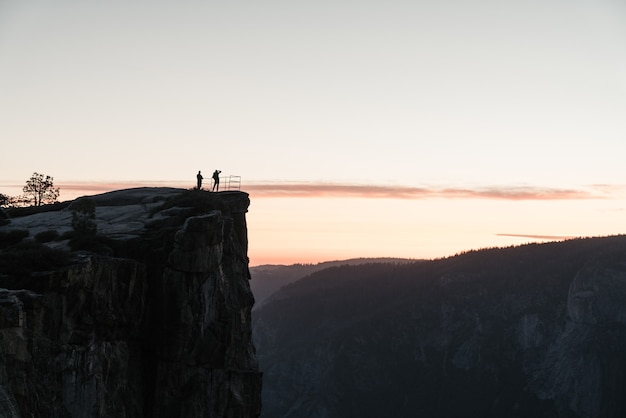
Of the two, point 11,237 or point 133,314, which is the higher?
point 11,237

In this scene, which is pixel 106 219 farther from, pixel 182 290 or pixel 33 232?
pixel 182 290

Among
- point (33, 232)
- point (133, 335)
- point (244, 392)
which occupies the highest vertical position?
point (33, 232)

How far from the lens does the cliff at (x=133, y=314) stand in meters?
55.1

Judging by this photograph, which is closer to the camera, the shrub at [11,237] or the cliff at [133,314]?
the cliff at [133,314]

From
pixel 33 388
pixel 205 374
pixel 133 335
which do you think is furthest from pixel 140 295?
pixel 33 388

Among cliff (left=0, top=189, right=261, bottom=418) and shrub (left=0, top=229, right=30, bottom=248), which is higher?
shrub (left=0, top=229, right=30, bottom=248)

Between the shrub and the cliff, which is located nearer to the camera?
the cliff

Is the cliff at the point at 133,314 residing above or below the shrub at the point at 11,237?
below

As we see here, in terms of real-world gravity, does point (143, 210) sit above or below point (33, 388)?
above

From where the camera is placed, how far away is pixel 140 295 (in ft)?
219

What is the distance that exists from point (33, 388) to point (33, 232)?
83.7 feet

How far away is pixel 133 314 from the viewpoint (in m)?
65.7

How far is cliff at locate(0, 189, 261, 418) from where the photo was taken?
55.1 m

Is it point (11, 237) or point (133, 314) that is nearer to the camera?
point (133, 314)
